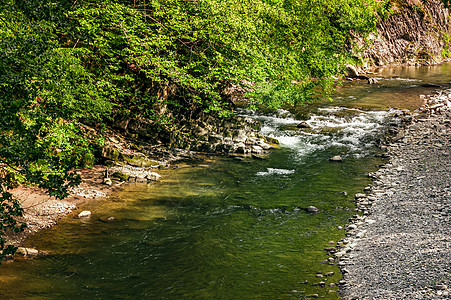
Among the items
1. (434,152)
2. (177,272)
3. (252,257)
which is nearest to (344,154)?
(434,152)

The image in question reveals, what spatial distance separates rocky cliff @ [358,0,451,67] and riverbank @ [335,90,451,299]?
4463cm

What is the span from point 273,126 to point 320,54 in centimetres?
596

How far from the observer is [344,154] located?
23297 millimetres

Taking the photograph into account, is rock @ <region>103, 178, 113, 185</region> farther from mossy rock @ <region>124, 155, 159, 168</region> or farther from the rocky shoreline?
mossy rock @ <region>124, 155, 159, 168</region>

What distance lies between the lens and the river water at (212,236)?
35.4 feet

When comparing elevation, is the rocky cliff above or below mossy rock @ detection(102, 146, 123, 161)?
above

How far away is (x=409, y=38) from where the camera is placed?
66.8m

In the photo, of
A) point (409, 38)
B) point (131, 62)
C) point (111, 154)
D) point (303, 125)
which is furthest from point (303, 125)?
point (409, 38)

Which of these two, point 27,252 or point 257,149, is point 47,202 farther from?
point 257,149

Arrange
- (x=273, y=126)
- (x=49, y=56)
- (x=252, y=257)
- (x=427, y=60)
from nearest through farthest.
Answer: (x=49, y=56) → (x=252, y=257) → (x=273, y=126) → (x=427, y=60)

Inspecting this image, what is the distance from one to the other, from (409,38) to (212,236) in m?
65.1

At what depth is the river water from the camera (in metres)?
10.8

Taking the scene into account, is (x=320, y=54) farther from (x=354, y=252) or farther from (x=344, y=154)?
(x=354, y=252)

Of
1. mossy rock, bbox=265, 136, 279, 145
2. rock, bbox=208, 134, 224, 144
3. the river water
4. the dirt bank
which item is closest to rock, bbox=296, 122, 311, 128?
mossy rock, bbox=265, 136, 279, 145
